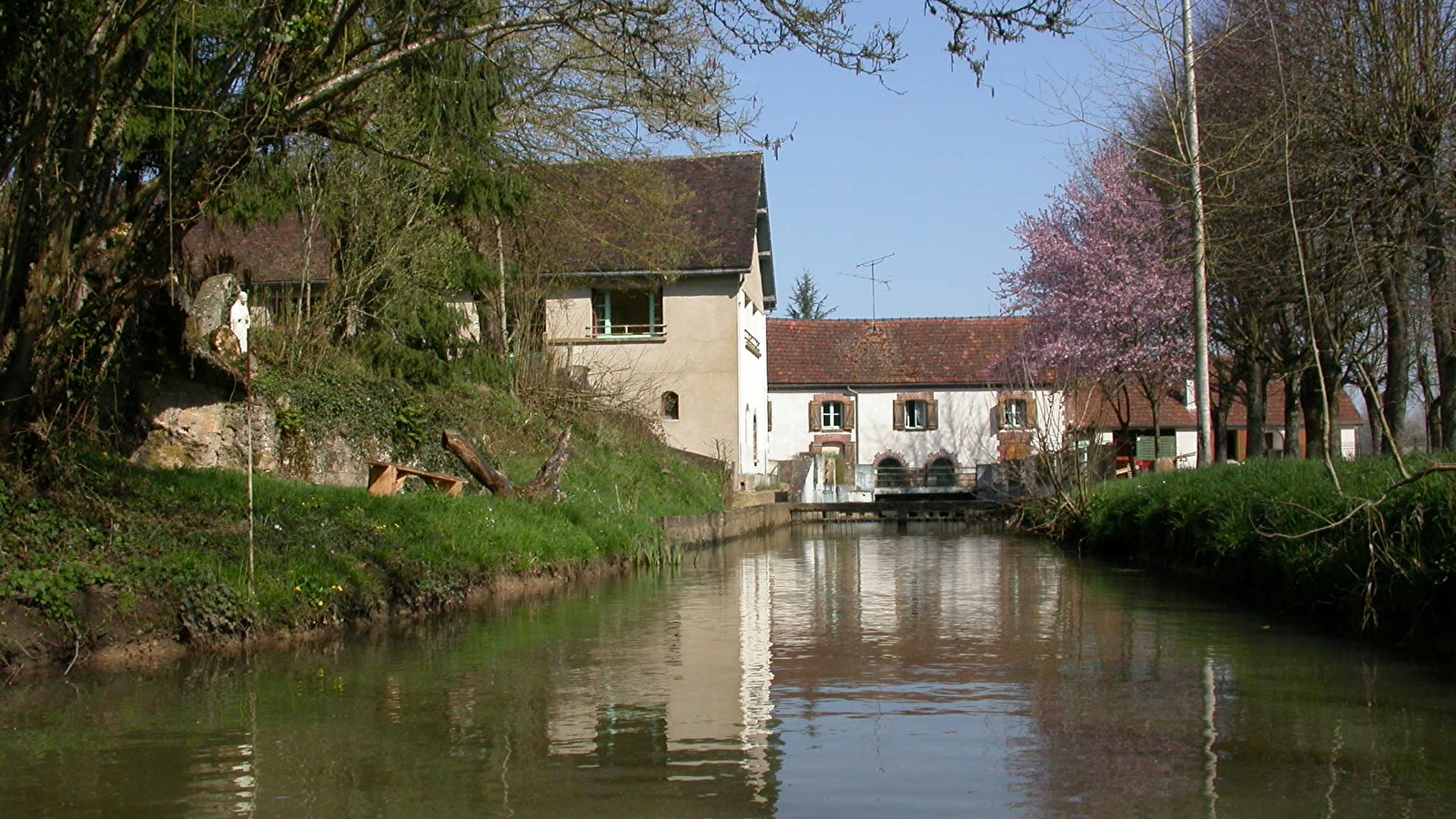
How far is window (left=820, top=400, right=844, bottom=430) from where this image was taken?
191 ft

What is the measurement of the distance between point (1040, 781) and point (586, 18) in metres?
6.71

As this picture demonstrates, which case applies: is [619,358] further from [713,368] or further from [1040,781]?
[1040,781]

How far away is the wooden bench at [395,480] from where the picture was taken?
17312mm

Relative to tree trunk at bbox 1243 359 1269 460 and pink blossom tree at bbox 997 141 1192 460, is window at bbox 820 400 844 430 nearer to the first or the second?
pink blossom tree at bbox 997 141 1192 460

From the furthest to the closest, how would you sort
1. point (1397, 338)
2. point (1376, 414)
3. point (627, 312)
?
1. point (627, 312)
2. point (1397, 338)
3. point (1376, 414)

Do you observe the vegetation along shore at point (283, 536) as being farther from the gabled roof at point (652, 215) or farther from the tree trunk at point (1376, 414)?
the tree trunk at point (1376, 414)

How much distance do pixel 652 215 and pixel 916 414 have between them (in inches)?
1141

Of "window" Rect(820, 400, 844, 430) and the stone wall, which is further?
"window" Rect(820, 400, 844, 430)

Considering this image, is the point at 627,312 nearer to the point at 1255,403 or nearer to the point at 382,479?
the point at 1255,403

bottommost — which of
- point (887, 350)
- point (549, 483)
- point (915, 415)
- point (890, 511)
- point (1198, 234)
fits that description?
point (890, 511)

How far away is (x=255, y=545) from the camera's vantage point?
12.0 m

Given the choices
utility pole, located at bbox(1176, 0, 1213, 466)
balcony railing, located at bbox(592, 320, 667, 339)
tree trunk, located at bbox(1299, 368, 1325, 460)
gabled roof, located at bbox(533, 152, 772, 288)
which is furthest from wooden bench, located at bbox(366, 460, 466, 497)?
balcony railing, located at bbox(592, 320, 667, 339)

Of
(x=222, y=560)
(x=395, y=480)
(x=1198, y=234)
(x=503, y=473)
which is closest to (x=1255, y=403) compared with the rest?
(x=1198, y=234)

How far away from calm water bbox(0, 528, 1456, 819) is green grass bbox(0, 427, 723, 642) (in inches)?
22.2
